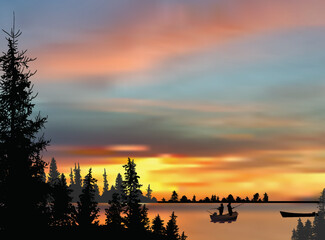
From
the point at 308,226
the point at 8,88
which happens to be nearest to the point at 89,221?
the point at 8,88

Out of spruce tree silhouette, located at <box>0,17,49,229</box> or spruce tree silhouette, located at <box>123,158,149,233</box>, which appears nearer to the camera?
spruce tree silhouette, located at <box>0,17,49,229</box>

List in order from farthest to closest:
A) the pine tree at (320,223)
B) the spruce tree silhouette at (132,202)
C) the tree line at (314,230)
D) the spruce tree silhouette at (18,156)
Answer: the tree line at (314,230) → the pine tree at (320,223) → the spruce tree silhouette at (132,202) → the spruce tree silhouette at (18,156)

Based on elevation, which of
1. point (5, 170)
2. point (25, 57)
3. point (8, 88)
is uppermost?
point (25, 57)

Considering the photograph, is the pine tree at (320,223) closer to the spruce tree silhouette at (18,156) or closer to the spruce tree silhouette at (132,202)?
the spruce tree silhouette at (132,202)

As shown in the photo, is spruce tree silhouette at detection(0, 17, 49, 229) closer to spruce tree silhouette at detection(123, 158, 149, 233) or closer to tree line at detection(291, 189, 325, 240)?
spruce tree silhouette at detection(123, 158, 149, 233)

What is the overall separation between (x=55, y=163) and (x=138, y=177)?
132 metres

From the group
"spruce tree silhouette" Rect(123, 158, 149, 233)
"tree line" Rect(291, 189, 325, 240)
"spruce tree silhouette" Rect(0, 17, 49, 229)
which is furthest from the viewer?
"tree line" Rect(291, 189, 325, 240)

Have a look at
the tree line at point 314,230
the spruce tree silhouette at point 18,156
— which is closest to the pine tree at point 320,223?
the tree line at point 314,230

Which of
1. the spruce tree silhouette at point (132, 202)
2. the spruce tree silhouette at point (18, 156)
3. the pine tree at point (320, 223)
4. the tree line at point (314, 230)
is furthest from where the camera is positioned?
the tree line at point (314, 230)

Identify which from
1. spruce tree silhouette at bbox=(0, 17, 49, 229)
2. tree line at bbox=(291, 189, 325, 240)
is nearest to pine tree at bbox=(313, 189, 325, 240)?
tree line at bbox=(291, 189, 325, 240)

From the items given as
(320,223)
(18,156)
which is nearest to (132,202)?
(18,156)

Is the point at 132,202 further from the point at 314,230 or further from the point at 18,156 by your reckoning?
the point at 314,230

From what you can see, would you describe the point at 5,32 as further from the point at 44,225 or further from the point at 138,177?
the point at 138,177

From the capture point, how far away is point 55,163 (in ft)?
642
